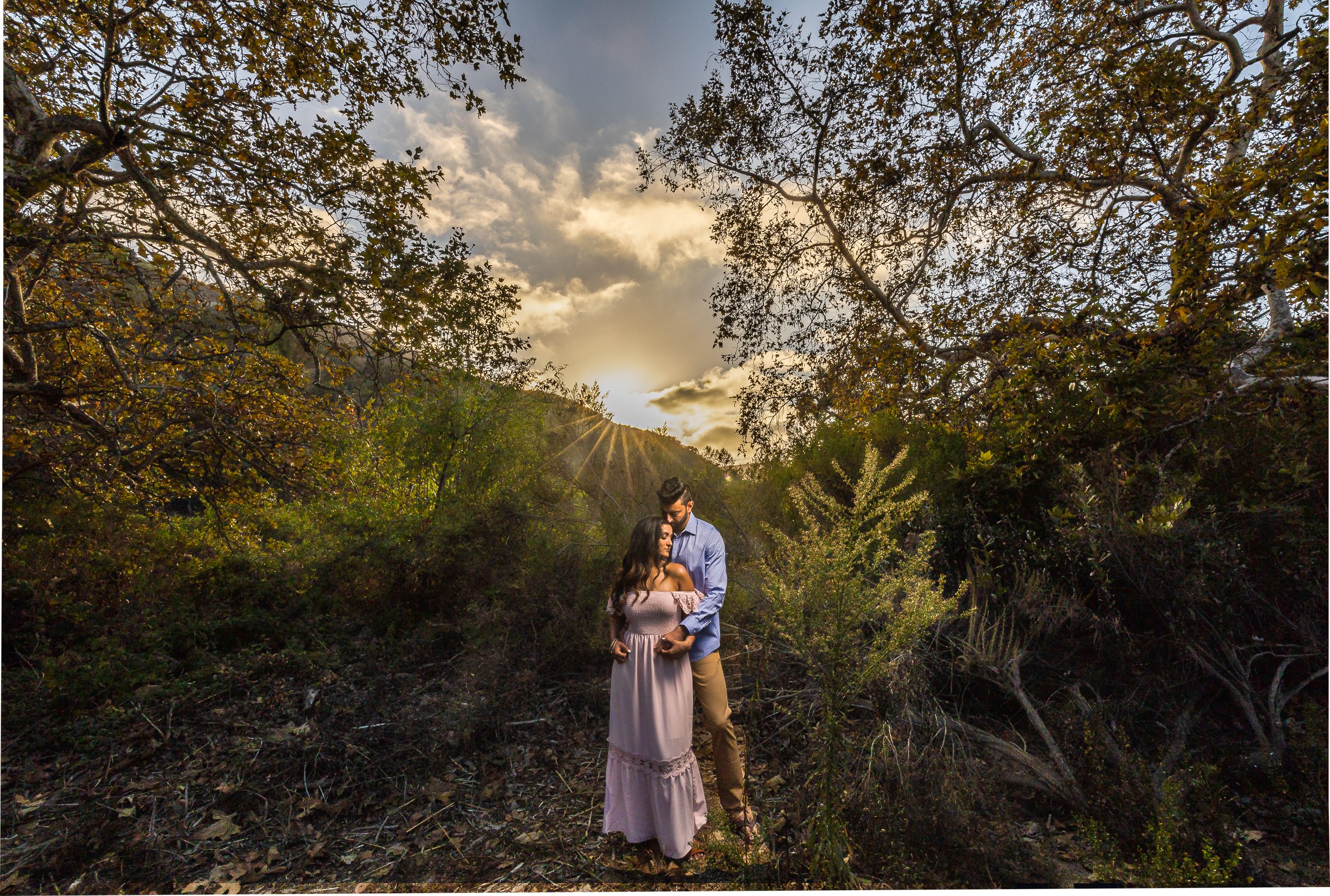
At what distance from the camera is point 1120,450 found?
334cm

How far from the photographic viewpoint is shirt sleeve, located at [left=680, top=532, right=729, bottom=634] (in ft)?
7.61

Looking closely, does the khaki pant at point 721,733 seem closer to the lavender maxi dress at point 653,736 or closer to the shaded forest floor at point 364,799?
the lavender maxi dress at point 653,736

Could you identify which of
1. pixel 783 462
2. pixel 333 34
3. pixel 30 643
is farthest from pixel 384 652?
pixel 333 34

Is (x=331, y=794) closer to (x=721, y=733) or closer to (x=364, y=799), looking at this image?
(x=364, y=799)

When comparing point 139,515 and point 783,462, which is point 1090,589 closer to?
point 783,462

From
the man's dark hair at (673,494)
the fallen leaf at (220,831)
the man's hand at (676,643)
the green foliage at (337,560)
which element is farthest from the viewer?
the green foliage at (337,560)

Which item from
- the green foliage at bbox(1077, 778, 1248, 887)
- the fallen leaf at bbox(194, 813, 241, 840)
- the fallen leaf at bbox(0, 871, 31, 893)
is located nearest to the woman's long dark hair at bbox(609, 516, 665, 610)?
the green foliage at bbox(1077, 778, 1248, 887)

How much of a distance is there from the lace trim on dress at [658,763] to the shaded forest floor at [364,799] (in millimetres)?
262

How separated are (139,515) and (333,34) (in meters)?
4.60

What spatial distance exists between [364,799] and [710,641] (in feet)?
8.46

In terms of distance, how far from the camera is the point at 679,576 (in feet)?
7.94

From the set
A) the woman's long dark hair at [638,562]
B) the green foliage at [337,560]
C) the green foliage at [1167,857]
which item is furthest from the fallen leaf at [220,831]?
the green foliage at [1167,857]

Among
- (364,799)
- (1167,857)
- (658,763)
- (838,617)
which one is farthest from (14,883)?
(1167,857)

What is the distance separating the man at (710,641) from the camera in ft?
7.98
